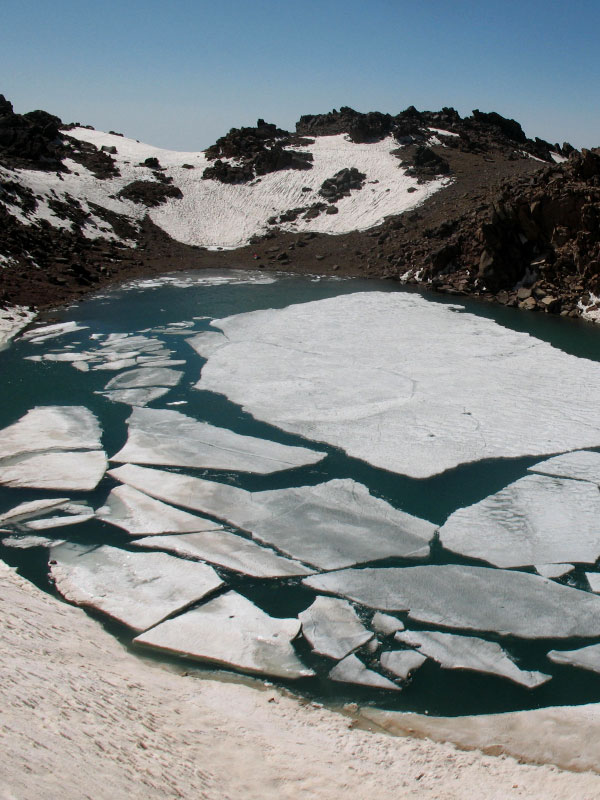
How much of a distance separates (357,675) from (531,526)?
10.0ft

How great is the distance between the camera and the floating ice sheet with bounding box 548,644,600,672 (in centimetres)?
514

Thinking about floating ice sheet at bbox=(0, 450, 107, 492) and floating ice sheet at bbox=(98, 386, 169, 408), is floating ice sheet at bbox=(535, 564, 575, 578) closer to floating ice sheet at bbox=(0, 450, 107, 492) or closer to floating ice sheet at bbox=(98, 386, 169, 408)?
floating ice sheet at bbox=(0, 450, 107, 492)

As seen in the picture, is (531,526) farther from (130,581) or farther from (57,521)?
(57,521)

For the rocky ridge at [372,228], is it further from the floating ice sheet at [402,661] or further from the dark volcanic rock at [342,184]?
the floating ice sheet at [402,661]

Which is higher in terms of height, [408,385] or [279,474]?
[408,385]

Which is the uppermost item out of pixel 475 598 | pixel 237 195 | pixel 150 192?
pixel 237 195

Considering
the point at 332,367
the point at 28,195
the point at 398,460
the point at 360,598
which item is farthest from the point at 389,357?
the point at 28,195

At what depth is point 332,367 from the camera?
1312cm

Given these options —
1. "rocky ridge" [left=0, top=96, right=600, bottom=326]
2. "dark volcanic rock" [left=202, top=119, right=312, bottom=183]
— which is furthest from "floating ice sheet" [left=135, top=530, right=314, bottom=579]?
"dark volcanic rock" [left=202, top=119, right=312, bottom=183]

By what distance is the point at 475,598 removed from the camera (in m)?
5.96

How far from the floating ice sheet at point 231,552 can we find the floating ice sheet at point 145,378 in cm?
573

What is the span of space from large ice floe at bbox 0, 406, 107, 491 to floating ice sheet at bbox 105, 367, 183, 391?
1504 millimetres

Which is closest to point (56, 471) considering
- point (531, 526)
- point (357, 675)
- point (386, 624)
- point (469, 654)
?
point (386, 624)

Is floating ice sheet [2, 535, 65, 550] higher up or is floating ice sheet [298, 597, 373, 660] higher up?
floating ice sheet [298, 597, 373, 660]
